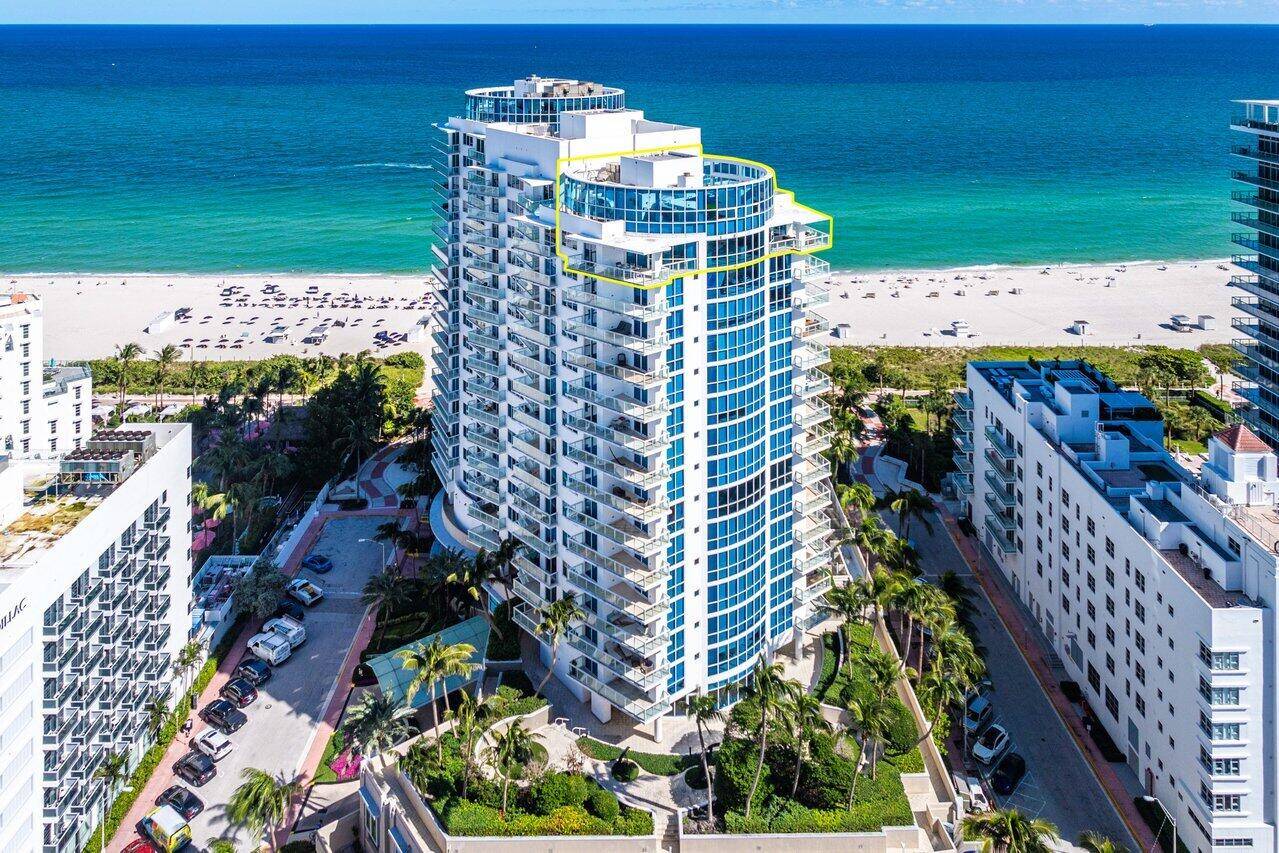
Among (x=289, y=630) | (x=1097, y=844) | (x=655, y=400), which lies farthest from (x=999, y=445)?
(x=289, y=630)

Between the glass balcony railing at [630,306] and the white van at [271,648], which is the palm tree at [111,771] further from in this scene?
the glass balcony railing at [630,306]

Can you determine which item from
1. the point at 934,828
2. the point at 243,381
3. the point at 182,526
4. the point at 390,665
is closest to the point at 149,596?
the point at 182,526

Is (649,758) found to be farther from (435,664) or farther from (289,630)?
(289,630)

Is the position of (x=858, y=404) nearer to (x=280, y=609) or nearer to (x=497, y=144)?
(x=497, y=144)

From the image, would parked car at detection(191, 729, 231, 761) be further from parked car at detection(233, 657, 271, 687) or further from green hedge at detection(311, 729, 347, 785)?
green hedge at detection(311, 729, 347, 785)

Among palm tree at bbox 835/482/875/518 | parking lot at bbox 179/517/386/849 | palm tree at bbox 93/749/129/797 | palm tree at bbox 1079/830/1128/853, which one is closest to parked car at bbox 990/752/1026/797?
palm tree at bbox 1079/830/1128/853
